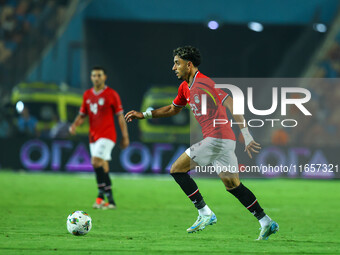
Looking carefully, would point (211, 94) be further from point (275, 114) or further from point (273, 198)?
point (275, 114)

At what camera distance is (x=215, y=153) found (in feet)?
26.6

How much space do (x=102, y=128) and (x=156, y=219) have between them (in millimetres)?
2219

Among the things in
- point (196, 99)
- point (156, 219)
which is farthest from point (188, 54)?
point (156, 219)

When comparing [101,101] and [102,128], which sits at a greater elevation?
[101,101]

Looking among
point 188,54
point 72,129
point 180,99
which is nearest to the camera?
point 188,54

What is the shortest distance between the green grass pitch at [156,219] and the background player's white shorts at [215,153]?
0.84 meters

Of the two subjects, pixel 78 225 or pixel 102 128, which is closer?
pixel 78 225

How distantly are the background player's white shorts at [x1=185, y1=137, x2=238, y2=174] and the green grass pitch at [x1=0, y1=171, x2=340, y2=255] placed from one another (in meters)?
0.84

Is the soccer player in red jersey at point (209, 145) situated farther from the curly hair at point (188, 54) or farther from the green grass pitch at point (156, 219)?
the green grass pitch at point (156, 219)

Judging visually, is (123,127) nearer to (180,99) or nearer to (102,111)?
(102,111)

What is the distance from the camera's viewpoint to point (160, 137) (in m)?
22.6

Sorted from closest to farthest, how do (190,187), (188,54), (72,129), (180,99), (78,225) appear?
(78,225)
(188,54)
(190,187)
(180,99)
(72,129)

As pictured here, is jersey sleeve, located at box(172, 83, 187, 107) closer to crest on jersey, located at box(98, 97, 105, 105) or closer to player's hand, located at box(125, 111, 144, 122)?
player's hand, located at box(125, 111, 144, 122)

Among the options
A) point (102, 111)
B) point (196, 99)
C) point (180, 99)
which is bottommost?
point (196, 99)
